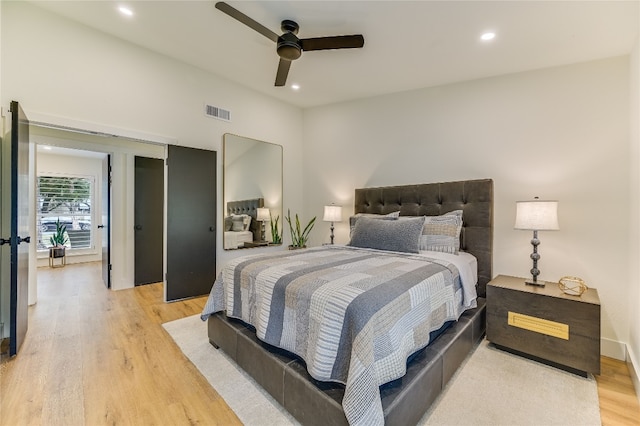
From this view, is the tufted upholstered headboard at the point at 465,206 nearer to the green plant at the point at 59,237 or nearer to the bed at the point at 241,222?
the bed at the point at 241,222

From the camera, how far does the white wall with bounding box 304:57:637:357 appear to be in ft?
8.17

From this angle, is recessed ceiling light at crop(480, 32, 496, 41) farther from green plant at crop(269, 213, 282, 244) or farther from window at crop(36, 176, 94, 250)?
window at crop(36, 176, 94, 250)

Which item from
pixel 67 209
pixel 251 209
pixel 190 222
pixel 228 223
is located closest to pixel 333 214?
pixel 251 209

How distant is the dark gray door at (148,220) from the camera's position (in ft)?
14.9

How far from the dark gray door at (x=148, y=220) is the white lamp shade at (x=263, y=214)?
5.92ft

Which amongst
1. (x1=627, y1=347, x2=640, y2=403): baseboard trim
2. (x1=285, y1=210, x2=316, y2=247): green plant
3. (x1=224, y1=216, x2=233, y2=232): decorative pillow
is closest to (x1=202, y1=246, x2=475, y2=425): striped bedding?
(x1=627, y1=347, x2=640, y2=403): baseboard trim

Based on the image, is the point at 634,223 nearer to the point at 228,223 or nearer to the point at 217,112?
the point at 228,223

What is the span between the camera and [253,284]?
2.03 meters

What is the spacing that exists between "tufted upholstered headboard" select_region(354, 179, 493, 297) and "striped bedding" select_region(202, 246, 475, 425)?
81 cm

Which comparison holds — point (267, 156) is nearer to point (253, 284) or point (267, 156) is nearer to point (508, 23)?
point (253, 284)

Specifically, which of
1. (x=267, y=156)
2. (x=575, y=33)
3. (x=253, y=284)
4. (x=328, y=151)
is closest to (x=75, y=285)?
A: (x=267, y=156)

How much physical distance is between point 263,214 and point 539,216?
3.54m

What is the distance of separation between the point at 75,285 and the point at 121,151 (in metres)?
2.31

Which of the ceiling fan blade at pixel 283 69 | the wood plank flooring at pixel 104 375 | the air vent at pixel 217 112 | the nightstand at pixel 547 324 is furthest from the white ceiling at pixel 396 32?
the wood plank flooring at pixel 104 375
